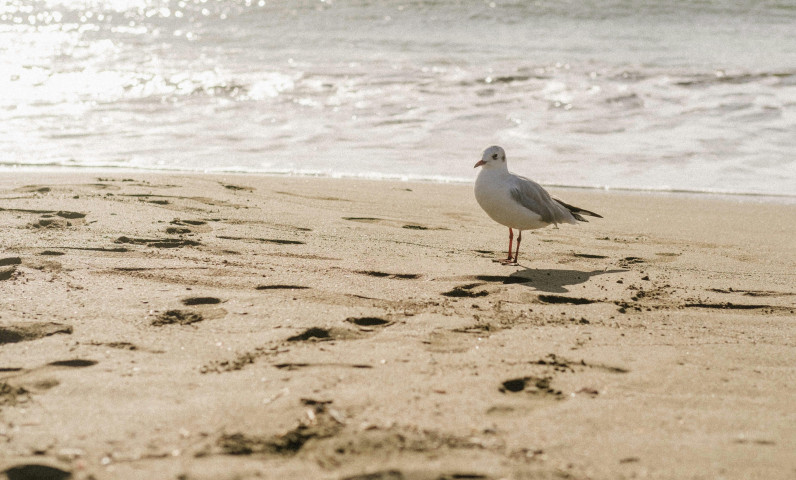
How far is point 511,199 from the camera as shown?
5.10 meters

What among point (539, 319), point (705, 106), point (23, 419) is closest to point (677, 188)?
point (705, 106)

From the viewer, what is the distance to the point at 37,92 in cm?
1106

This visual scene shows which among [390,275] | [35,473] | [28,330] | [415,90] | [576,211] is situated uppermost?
[415,90]

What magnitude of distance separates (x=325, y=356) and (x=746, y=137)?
7297mm

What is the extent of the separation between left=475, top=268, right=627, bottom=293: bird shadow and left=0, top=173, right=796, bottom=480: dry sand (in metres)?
0.02

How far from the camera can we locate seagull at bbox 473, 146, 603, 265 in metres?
5.11

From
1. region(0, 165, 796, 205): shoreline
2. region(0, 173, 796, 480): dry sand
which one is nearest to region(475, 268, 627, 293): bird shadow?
region(0, 173, 796, 480): dry sand

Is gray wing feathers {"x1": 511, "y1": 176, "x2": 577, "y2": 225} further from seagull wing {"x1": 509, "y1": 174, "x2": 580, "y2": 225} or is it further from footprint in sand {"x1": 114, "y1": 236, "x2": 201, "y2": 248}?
footprint in sand {"x1": 114, "y1": 236, "x2": 201, "y2": 248}

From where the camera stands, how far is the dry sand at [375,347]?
8.19 feet

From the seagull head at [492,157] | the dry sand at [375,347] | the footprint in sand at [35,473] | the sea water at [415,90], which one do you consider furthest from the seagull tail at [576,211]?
the footprint in sand at [35,473]

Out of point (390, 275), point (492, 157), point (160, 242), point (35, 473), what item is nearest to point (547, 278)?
point (390, 275)

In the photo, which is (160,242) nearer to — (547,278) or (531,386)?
(547,278)

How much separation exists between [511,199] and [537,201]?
0.55 feet

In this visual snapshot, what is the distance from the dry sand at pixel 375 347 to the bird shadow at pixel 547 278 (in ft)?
0.07
